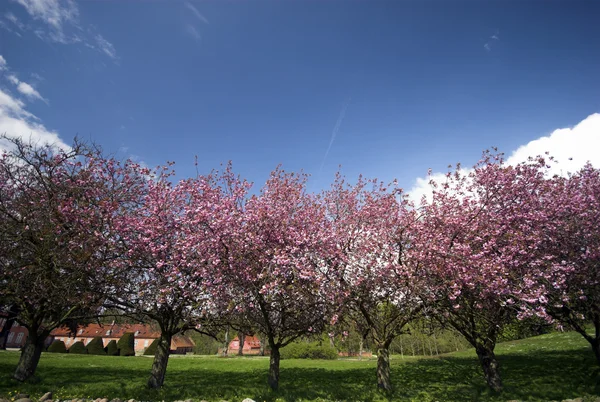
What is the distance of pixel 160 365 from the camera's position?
15602mm

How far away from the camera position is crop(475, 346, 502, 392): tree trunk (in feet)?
51.5

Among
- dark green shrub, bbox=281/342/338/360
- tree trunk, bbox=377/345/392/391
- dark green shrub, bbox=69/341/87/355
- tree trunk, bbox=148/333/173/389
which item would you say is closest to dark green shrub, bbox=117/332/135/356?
dark green shrub, bbox=69/341/87/355

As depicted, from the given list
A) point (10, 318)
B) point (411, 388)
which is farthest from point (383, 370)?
point (10, 318)

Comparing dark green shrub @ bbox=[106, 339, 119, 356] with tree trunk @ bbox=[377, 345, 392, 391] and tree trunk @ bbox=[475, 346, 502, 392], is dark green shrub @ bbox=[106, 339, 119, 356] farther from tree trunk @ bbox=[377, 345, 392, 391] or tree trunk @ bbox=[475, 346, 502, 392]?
tree trunk @ bbox=[475, 346, 502, 392]

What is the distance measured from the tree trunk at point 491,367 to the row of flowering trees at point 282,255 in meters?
0.06

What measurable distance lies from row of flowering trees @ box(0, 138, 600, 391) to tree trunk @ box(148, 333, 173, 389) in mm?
47

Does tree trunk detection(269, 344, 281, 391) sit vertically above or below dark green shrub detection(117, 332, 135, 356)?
above

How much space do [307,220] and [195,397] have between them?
8.99 m

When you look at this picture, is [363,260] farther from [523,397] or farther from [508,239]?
[523,397]

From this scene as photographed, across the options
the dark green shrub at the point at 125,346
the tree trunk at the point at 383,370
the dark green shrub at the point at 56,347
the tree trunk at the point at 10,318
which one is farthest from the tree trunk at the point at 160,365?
the dark green shrub at the point at 56,347

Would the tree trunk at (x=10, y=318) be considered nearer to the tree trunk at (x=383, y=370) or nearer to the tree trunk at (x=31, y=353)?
the tree trunk at (x=31, y=353)

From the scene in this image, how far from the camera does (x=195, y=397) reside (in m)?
13.6

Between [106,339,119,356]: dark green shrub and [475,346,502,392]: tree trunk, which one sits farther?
[106,339,119,356]: dark green shrub

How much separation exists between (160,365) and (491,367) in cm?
1625
